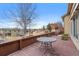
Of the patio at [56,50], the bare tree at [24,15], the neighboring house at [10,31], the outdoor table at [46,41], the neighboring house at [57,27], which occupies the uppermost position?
the bare tree at [24,15]

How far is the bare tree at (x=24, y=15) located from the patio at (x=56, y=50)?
54 centimetres

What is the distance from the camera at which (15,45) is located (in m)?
3.96

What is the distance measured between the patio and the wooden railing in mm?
128

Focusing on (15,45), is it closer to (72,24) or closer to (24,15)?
(24,15)

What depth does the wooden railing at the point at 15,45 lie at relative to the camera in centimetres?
367

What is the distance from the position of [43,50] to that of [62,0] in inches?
54.2

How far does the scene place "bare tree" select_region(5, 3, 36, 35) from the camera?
3666mm

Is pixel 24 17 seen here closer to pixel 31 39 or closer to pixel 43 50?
pixel 31 39

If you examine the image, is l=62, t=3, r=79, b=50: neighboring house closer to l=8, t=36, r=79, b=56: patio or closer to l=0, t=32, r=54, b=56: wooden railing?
l=8, t=36, r=79, b=56: patio

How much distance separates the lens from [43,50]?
371 centimetres

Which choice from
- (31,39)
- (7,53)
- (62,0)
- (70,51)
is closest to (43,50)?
(31,39)

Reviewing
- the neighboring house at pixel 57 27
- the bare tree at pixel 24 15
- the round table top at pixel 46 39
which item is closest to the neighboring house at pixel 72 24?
the neighboring house at pixel 57 27

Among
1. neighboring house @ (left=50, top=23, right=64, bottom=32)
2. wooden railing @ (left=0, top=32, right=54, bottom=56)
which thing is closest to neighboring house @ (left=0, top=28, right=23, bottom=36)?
wooden railing @ (left=0, top=32, right=54, bottom=56)

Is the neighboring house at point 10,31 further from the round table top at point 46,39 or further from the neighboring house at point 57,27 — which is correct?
the neighboring house at point 57,27
